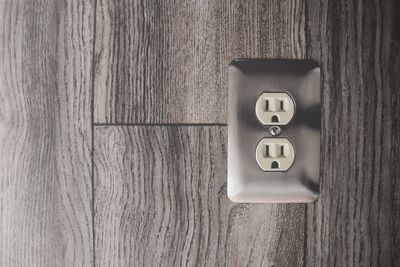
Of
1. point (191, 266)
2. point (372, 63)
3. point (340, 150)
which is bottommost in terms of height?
point (191, 266)

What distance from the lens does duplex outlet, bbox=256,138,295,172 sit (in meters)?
0.62

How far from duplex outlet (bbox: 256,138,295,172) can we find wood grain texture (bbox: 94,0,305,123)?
0.23ft

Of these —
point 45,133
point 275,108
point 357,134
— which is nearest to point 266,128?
point 275,108

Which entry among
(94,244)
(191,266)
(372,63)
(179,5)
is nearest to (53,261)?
(94,244)

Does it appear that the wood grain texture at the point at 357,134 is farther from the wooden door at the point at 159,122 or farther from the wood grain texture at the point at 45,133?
the wood grain texture at the point at 45,133

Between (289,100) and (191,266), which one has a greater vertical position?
(289,100)

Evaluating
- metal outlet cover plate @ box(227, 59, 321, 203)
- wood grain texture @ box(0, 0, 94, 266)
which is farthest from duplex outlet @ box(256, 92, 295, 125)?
wood grain texture @ box(0, 0, 94, 266)

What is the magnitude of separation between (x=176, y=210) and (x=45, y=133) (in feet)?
0.69

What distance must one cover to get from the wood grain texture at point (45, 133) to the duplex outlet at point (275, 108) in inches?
9.4

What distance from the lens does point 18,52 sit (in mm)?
619

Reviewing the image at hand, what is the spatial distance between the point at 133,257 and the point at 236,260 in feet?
0.47

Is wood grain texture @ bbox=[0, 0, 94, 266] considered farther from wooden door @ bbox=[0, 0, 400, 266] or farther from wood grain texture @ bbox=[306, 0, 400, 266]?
wood grain texture @ bbox=[306, 0, 400, 266]

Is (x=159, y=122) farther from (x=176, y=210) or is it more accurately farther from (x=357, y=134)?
(x=357, y=134)

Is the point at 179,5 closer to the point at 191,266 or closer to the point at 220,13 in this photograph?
the point at 220,13
